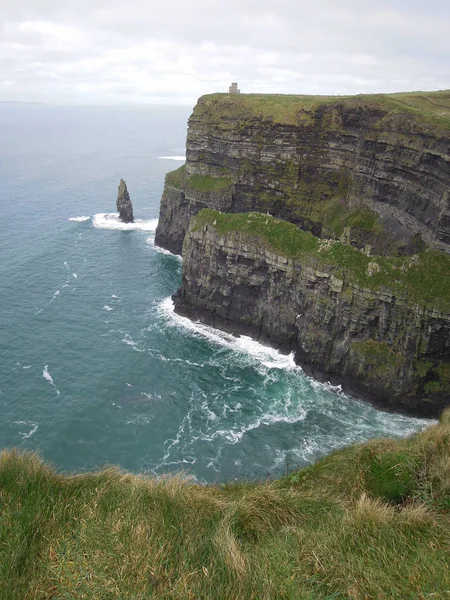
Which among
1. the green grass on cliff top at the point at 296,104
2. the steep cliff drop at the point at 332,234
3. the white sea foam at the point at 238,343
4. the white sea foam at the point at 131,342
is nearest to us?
the steep cliff drop at the point at 332,234

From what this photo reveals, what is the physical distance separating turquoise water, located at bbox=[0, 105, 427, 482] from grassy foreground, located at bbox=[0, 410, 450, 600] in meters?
12.8

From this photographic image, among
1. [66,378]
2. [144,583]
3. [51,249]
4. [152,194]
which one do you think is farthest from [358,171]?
[152,194]

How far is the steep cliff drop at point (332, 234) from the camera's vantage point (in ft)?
142

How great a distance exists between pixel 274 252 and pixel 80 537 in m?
Answer: 44.0

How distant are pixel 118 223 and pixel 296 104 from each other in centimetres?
4581

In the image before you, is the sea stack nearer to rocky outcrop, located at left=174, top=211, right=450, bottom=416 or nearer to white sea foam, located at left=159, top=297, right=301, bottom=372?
rocky outcrop, located at left=174, top=211, right=450, bottom=416

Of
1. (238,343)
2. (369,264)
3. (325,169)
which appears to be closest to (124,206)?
(325,169)

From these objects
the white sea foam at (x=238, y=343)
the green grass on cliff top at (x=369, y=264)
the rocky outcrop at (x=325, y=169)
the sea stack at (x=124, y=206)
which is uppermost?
the rocky outcrop at (x=325, y=169)

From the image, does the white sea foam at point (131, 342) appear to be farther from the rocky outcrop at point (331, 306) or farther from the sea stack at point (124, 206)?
the sea stack at point (124, 206)

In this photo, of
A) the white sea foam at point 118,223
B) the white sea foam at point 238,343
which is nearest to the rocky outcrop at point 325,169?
the white sea foam at point 118,223

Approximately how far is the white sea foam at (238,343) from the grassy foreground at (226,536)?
36.3 meters

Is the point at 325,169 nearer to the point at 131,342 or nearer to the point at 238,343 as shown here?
the point at 238,343

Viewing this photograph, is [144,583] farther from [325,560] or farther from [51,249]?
[51,249]

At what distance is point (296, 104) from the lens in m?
70.4
